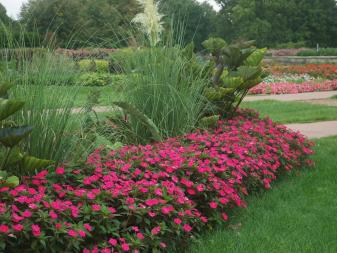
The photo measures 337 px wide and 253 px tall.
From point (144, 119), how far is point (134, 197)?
4.17 feet

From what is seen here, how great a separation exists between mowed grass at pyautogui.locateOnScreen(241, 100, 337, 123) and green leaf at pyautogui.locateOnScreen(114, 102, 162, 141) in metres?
4.20

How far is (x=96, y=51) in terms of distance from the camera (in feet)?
14.9

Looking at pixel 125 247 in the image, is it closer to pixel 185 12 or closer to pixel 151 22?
pixel 151 22

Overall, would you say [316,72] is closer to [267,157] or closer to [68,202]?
[267,157]

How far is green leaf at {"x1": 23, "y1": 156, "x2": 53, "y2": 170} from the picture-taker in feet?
9.25

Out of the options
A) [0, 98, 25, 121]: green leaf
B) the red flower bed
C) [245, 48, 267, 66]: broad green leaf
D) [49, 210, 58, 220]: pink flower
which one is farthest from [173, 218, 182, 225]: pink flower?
the red flower bed

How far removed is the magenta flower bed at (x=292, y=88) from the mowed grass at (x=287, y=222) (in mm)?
→ 9061

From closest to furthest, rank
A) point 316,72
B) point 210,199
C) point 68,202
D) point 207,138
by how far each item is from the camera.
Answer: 1. point 68,202
2. point 210,199
3. point 207,138
4. point 316,72

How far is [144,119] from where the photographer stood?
4.14m

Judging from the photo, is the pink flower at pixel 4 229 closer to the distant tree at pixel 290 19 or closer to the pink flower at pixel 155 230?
the pink flower at pixel 155 230

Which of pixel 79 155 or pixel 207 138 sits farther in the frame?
pixel 207 138

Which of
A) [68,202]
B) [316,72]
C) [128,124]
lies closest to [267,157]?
[128,124]

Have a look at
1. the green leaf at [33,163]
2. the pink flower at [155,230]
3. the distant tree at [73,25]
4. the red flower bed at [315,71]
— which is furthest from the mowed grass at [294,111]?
the red flower bed at [315,71]

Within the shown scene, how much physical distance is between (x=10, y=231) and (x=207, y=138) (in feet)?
7.33
